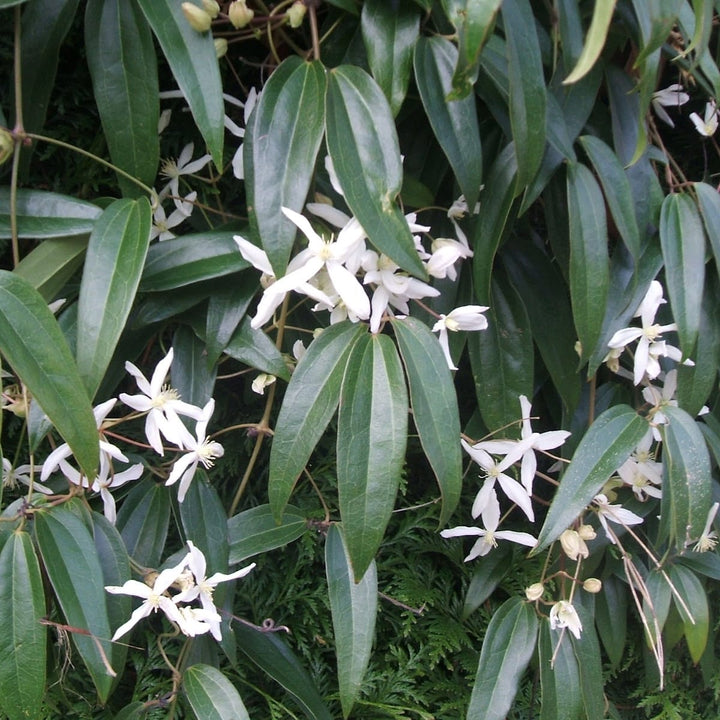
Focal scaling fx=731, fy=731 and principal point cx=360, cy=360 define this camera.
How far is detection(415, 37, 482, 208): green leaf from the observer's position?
0.53 meters

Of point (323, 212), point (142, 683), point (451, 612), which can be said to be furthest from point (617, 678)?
point (323, 212)

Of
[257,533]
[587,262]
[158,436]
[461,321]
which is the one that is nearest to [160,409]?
[158,436]

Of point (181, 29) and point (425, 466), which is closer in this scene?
point (181, 29)

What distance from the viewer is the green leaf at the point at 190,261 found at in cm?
56

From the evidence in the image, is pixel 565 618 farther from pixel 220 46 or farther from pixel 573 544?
pixel 220 46

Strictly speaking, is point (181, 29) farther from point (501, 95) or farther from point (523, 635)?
point (523, 635)

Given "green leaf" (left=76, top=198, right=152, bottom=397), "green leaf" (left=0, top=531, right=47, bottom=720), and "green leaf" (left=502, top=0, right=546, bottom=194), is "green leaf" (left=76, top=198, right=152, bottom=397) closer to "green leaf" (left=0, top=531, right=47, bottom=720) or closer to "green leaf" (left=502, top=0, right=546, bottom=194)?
"green leaf" (left=0, top=531, right=47, bottom=720)

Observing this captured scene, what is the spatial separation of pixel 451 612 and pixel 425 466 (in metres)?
0.15

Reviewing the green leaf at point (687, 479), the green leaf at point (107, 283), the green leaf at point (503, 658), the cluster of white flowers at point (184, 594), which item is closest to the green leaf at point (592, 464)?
the green leaf at point (687, 479)

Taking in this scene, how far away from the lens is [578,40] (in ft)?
1.73

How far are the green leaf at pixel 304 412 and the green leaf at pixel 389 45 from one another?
187 mm

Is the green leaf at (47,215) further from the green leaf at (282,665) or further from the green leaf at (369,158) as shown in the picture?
the green leaf at (282,665)

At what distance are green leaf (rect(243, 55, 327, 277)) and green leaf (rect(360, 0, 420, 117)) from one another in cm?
4

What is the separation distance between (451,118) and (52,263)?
325mm
